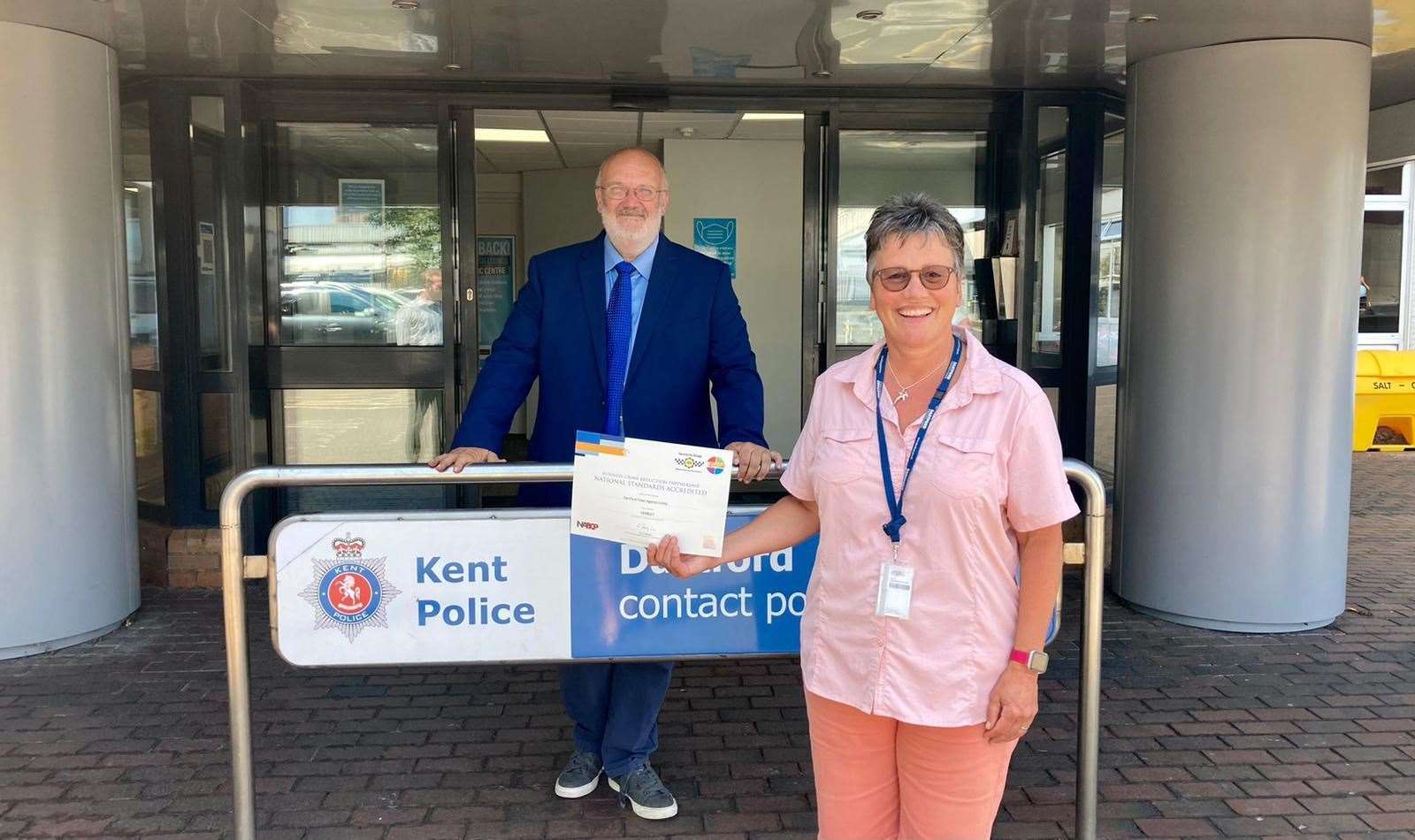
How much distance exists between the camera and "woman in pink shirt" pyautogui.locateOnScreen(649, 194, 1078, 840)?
2.04 m

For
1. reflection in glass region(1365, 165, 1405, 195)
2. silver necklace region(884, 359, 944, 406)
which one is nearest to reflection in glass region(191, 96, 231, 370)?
silver necklace region(884, 359, 944, 406)

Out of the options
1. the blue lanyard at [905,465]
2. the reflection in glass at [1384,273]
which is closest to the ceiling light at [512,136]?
the blue lanyard at [905,465]

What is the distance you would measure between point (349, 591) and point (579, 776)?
1.06 m

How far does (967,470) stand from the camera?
202 cm

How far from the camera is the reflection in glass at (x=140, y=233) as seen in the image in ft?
19.9

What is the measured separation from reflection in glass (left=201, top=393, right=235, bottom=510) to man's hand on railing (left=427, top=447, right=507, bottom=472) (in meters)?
3.85

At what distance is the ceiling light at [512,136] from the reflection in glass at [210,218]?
332 centimetres

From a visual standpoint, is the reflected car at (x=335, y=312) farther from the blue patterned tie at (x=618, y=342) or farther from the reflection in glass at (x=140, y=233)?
the blue patterned tie at (x=618, y=342)

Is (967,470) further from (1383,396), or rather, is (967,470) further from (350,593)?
(1383,396)

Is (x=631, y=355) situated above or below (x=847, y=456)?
above

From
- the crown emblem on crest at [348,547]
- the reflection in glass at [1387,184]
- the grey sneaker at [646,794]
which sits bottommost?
the grey sneaker at [646,794]

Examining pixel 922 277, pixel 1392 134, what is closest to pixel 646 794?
pixel 922 277

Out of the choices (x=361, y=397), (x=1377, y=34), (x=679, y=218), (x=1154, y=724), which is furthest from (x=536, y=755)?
(x=679, y=218)

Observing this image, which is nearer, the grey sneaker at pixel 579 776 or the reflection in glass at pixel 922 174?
the grey sneaker at pixel 579 776
